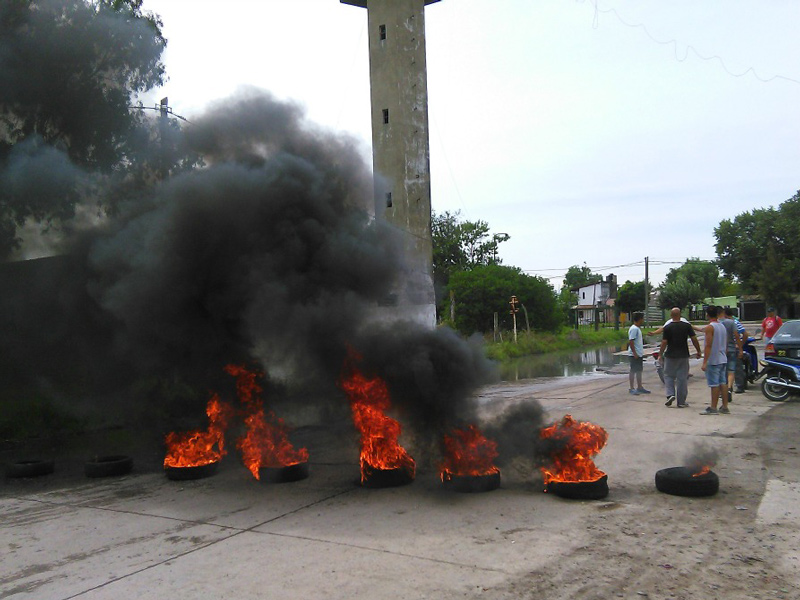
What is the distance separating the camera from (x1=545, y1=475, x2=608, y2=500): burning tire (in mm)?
5449

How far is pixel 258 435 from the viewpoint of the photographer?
23.6 feet

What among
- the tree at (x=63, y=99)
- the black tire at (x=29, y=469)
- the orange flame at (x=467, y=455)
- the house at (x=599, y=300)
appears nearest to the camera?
the orange flame at (x=467, y=455)

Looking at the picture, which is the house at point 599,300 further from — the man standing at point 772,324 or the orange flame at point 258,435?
the orange flame at point 258,435

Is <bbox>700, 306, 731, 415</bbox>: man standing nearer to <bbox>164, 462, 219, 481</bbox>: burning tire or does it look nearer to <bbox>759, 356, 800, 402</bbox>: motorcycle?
<bbox>759, 356, 800, 402</bbox>: motorcycle

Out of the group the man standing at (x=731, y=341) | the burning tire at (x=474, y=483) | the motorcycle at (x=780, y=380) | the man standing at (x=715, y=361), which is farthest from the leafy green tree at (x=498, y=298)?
the burning tire at (x=474, y=483)

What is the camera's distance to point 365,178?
841 centimetres

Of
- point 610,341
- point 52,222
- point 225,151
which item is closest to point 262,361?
point 225,151

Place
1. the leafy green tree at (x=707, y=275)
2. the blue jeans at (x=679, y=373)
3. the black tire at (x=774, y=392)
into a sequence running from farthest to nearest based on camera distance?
the leafy green tree at (x=707, y=275), the black tire at (x=774, y=392), the blue jeans at (x=679, y=373)

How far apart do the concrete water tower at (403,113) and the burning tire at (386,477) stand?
56.7 feet

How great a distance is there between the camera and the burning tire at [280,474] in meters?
6.62

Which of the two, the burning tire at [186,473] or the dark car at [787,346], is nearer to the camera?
the burning tire at [186,473]

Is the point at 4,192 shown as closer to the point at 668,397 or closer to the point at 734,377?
the point at 668,397

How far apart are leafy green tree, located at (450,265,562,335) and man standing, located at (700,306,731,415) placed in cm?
2484

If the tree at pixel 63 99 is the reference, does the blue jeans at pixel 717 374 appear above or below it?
below
